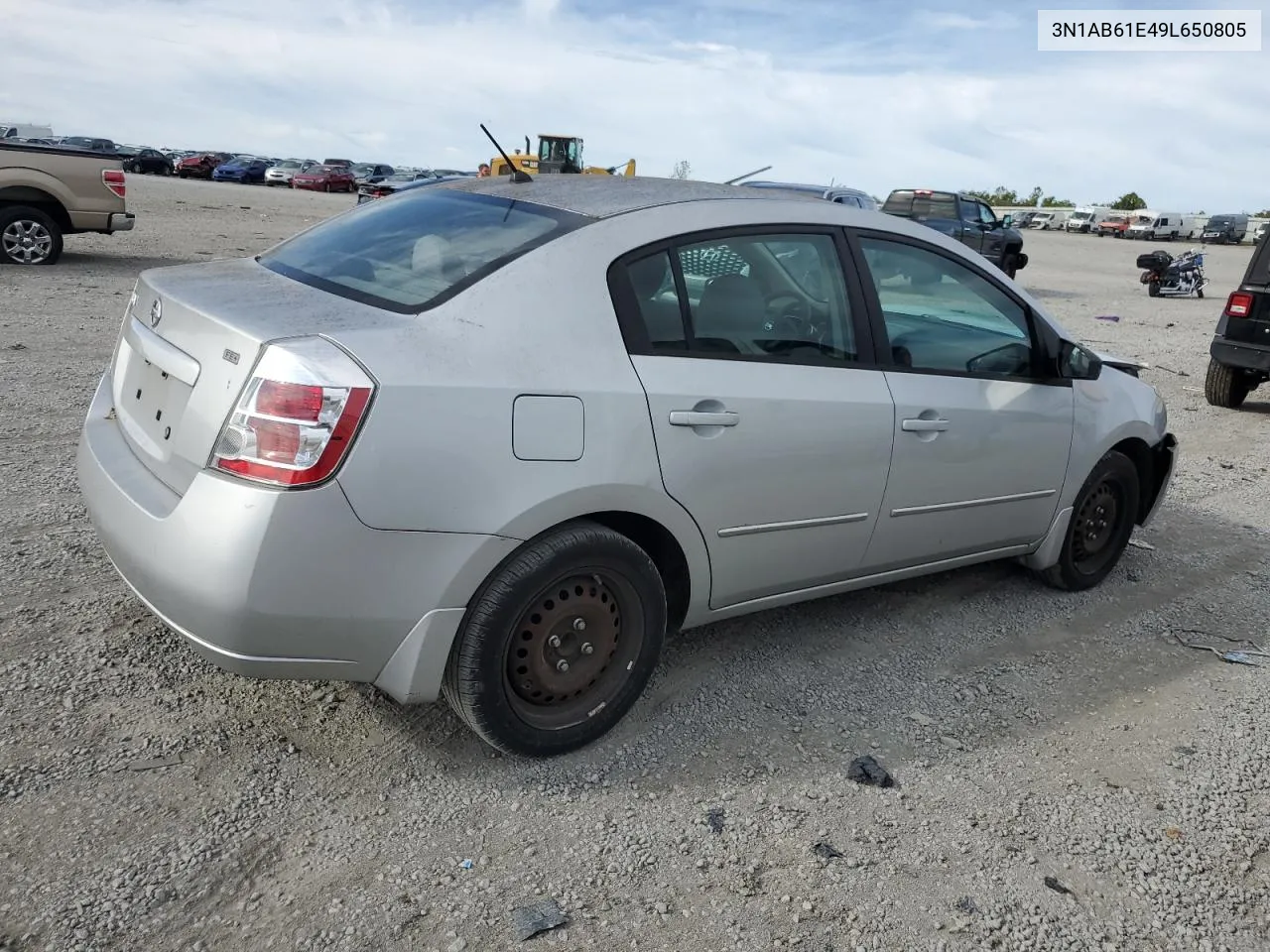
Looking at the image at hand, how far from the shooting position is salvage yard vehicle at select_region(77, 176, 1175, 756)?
2.71 m

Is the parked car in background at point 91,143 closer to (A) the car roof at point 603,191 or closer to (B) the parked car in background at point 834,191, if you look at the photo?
(B) the parked car in background at point 834,191

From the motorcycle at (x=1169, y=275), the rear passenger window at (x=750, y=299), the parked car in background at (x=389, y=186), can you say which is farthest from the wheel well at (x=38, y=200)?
the motorcycle at (x=1169, y=275)

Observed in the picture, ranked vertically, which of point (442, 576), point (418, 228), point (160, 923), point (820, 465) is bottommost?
point (160, 923)

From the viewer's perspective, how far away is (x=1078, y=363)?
4.59 m

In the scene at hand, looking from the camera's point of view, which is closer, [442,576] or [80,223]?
[442,576]

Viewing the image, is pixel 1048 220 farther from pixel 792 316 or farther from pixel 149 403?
pixel 149 403

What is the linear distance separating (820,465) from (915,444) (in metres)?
0.50

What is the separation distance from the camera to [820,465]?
143 inches

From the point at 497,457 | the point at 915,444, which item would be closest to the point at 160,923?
the point at 497,457

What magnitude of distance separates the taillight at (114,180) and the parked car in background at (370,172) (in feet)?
120

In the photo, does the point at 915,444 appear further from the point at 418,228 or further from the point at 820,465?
the point at 418,228

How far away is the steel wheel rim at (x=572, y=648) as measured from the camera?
10.3 ft

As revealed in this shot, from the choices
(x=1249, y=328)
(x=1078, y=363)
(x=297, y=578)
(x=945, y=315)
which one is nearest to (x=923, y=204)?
(x=1249, y=328)

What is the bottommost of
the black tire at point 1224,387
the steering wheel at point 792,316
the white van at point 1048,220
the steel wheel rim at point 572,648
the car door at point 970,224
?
the steel wheel rim at point 572,648
